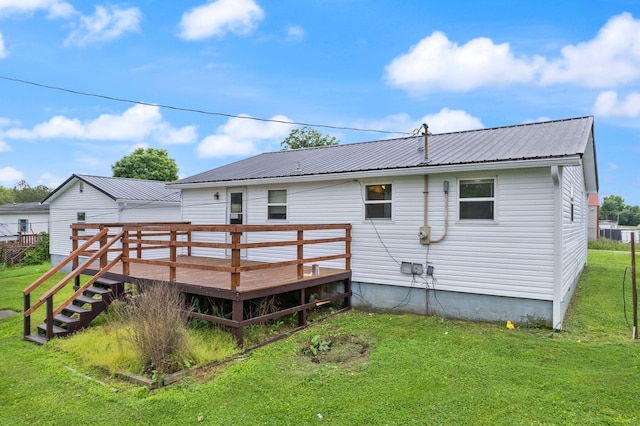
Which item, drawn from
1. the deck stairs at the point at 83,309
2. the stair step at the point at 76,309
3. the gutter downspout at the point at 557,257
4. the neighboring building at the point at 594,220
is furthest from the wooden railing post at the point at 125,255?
the neighboring building at the point at 594,220

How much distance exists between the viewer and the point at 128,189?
685 inches

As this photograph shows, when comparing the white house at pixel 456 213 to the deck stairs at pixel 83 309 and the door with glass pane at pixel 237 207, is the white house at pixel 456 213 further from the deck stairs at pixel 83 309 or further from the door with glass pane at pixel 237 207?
the deck stairs at pixel 83 309

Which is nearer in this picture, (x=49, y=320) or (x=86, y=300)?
(x=49, y=320)

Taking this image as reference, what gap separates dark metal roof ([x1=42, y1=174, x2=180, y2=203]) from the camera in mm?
16266

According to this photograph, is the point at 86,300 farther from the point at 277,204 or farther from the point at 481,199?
the point at 481,199

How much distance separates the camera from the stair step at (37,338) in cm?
652

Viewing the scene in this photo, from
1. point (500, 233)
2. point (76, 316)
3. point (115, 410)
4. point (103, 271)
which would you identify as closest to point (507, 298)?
point (500, 233)

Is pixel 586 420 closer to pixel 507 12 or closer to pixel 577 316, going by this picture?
pixel 577 316

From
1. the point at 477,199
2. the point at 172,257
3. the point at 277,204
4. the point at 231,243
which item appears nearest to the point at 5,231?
the point at 277,204

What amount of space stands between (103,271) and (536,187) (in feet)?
28.0

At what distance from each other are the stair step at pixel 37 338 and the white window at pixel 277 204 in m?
5.51

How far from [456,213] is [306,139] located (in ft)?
91.8

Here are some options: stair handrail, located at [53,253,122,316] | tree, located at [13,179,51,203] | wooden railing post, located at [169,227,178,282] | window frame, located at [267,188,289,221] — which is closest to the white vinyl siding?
window frame, located at [267,188,289,221]

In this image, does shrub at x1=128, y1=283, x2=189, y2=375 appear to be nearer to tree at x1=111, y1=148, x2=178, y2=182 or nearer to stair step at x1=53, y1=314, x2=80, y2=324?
stair step at x1=53, y1=314, x2=80, y2=324
